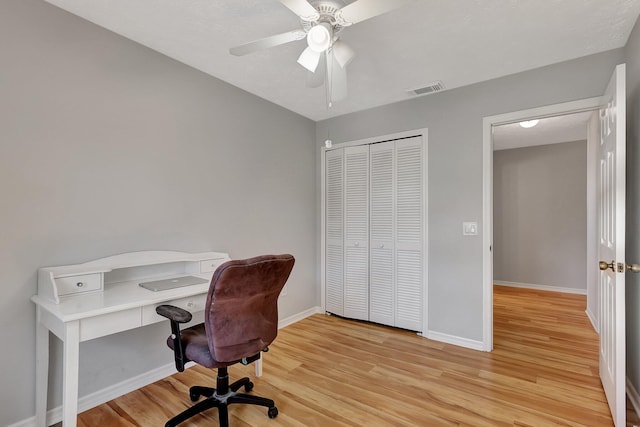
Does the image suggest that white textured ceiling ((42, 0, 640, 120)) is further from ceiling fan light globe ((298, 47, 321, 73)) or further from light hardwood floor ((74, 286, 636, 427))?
light hardwood floor ((74, 286, 636, 427))

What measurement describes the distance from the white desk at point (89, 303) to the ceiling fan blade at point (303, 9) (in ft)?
5.41

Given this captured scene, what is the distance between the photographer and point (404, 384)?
2.19 metres

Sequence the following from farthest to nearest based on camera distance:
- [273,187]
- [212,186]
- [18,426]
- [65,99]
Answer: [273,187], [212,186], [65,99], [18,426]

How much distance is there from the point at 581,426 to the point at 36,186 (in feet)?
11.1

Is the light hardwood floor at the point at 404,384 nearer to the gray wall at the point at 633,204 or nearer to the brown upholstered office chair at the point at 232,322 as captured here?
the brown upholstered office chair at the point at 232,322

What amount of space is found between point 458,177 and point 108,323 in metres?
2.87

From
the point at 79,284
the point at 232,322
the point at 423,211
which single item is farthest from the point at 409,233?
the point at 79,284

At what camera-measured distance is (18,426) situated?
1.68 meters

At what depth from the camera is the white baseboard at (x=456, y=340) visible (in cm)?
275

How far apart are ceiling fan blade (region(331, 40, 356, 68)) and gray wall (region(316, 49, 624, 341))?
1.29 meters

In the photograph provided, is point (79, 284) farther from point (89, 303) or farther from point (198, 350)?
point (198, 350)

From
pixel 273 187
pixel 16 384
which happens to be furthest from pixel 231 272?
pixel 273 187

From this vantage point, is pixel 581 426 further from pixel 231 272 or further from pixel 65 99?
pixel 65 99

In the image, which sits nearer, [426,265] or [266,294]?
[266,294]
